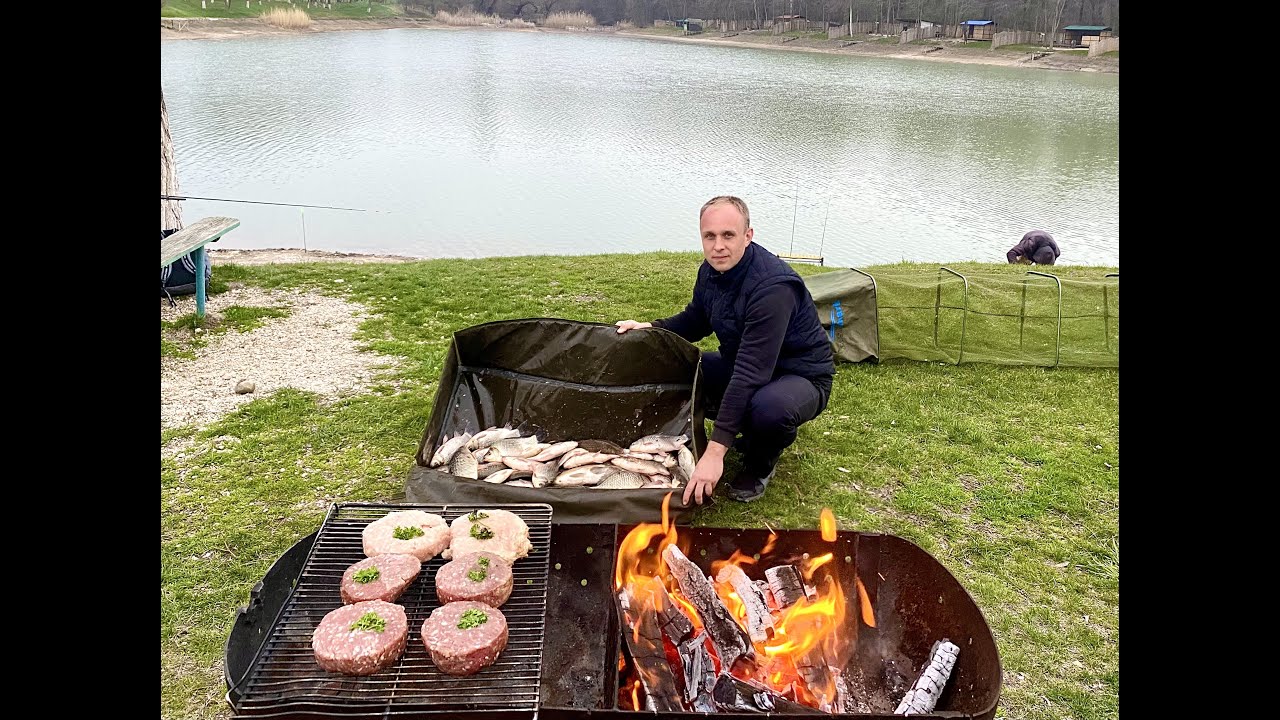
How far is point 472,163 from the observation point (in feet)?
66.5

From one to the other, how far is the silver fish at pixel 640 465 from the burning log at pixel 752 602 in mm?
1099

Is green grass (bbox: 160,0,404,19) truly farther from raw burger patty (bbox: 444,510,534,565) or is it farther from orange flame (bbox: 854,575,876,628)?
orange flame (bbox: 854,575,876,628)

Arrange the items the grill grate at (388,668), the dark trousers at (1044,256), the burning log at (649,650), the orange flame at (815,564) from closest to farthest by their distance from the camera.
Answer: the grill grate at (388,668)
the burning log at (649,650)
the orange flame at (815,564)
the dark trousers at (1044,256)

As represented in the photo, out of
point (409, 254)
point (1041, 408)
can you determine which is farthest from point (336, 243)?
point (1041, 408)

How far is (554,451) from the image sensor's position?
4.88 m

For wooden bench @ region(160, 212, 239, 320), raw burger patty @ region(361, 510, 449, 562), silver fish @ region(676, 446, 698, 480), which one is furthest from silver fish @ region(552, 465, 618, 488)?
wooden bench @ region(160, 212, 239, 320)

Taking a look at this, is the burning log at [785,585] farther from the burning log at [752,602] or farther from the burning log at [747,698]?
the burning log at [747,698]

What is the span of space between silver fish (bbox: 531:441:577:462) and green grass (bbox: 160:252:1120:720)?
0.91 meters

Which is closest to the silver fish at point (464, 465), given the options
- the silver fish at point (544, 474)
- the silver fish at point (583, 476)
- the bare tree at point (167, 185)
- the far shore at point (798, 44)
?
Result: the silver fish at point (544, 474)

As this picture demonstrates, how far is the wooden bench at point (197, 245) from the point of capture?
7775 millimetres

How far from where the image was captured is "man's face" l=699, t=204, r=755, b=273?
14.6ft

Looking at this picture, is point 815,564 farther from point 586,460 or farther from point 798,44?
point 798,44
